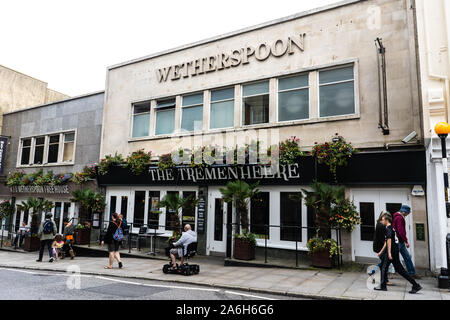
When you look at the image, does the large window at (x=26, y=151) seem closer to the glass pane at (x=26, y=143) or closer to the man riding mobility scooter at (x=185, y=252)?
the glass pane at (x=26, y=143)

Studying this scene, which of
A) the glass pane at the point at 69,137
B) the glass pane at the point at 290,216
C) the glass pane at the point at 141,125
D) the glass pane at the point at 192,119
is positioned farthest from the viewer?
the glass pane at the point at 69,137

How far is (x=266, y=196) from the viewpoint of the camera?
1330 cm

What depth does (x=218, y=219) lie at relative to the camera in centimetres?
1416

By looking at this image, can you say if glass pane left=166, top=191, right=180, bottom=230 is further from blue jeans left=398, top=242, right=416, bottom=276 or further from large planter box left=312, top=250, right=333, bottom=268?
blue jeans left=398, top=242, right=416, bottom=276

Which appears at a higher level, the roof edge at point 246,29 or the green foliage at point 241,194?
the roof edge at point 246,29

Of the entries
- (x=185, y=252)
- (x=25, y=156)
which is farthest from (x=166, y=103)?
(x=25, y=156)

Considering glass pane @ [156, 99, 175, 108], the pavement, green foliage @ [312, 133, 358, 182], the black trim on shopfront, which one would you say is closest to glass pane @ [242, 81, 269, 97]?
the black trim on shopfront

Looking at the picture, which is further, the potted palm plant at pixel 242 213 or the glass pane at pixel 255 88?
the glass pane at pixel 255 88

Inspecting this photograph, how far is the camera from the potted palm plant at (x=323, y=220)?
10.6 metres

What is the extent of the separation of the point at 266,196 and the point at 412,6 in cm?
813

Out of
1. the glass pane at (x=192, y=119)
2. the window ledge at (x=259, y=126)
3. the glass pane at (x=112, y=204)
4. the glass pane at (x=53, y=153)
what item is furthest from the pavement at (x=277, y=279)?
the glass pane at (x=53, y=153)

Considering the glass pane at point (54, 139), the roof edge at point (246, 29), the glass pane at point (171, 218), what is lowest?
the glass pane at point (171, 218)

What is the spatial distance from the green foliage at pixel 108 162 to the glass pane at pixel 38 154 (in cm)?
654

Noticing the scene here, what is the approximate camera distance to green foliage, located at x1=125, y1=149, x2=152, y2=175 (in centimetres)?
1588
